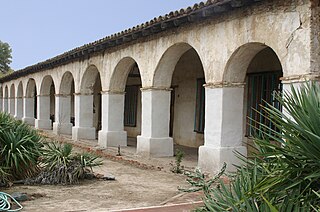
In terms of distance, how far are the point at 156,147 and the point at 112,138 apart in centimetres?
301

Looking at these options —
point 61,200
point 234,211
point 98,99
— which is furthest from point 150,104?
point 98,99

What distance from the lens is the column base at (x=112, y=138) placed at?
1445 centimetres

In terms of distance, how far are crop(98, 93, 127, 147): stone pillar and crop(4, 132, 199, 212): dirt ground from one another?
4143mm

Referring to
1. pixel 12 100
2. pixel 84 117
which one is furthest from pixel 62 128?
pixel 12 100

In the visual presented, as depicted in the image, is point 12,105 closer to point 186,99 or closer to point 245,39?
point 186,99

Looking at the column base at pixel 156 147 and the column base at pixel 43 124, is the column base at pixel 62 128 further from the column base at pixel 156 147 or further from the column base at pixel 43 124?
the column base at pixel 156 147

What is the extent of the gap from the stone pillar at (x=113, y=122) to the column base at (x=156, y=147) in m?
2.53

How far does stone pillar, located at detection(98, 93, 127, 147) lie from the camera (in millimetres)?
14500

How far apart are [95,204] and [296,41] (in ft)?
15.0

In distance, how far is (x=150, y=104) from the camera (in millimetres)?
11953

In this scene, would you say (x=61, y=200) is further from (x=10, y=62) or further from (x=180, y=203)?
(x=10, y=62)

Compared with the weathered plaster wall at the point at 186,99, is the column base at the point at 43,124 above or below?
below

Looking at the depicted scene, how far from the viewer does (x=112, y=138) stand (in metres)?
14.5

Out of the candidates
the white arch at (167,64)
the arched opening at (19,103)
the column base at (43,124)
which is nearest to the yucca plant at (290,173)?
the white arch at (167,64)
